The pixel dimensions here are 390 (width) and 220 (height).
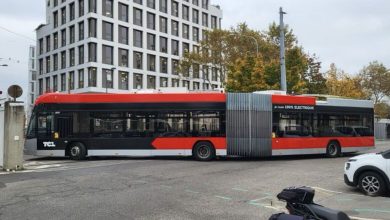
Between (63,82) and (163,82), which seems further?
(163,82)

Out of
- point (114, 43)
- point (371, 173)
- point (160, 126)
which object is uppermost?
point (114, 43)

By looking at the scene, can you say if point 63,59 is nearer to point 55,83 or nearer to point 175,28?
point 55,83

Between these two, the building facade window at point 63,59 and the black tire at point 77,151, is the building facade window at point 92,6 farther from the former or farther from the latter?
the black tire at point 77,151

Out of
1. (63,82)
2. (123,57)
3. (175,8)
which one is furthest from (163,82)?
(63,82)

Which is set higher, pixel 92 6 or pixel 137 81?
pixel 92 6

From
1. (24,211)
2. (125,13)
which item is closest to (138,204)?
(24,211)

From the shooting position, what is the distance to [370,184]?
11.1 m

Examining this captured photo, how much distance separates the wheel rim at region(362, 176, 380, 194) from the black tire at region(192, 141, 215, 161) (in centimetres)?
962

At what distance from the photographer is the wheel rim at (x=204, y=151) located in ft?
66.1

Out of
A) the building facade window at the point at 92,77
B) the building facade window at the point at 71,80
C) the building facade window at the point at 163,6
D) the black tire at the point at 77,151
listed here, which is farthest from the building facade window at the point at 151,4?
the black tire at the point at 77,151

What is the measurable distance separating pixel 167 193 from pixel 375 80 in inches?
2678

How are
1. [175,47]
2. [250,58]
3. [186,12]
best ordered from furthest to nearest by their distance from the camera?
[186,12]
[175,47]
[250,58]

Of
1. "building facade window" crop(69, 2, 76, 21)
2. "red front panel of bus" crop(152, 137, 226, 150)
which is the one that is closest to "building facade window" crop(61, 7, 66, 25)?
"building facade window" crop(69, 2, 76, 21)

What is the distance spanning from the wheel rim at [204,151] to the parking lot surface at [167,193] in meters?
3.47
